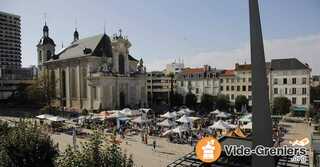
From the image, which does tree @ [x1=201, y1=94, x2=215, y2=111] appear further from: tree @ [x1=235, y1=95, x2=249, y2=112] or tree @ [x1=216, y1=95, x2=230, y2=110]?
tree @ [x1=235, y1=95, x2=249, y2=112]

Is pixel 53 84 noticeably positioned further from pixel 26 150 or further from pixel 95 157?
pixel 95 157

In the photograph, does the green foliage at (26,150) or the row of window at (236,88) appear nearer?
the green foliage at (26,150)

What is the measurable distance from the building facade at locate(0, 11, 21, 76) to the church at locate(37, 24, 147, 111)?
81.1 metres

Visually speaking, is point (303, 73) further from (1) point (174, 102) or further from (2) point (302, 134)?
(1) point (174, 102)

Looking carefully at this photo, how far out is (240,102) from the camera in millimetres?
52031

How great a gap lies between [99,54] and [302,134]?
126ft

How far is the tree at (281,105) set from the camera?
156 feet

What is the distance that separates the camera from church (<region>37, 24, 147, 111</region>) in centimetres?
5412

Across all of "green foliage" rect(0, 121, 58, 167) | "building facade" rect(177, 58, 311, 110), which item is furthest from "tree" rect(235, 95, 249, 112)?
"green foliage" rect(0, 121, 58, 167)

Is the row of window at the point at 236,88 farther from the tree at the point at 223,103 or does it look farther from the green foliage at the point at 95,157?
the green foliage at the point at 95,157

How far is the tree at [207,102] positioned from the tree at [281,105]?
11404 millimetres

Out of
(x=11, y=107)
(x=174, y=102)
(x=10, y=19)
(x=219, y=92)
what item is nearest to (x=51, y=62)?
(x=11, y=107)

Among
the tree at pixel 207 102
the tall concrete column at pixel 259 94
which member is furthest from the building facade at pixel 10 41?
the tall concrete column at pixel 259 94

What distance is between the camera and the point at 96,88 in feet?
177
